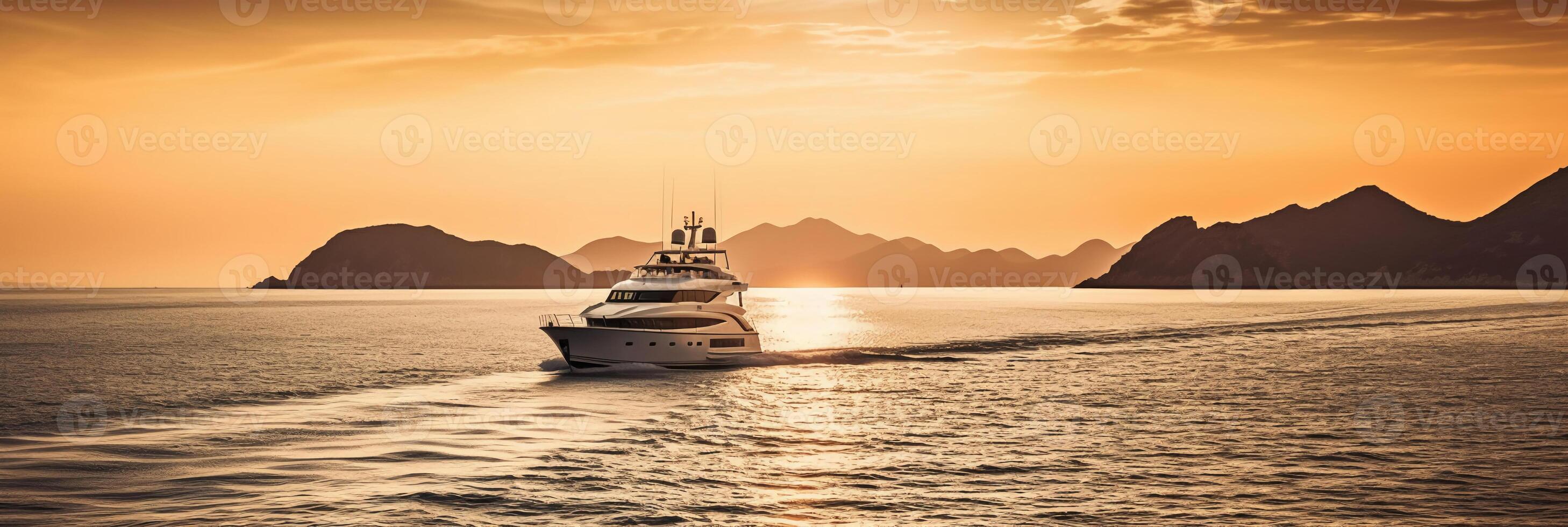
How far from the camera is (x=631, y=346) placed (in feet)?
179

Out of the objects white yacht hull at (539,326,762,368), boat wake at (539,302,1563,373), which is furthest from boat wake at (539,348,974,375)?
white yacht hull at (539,326,762,368)

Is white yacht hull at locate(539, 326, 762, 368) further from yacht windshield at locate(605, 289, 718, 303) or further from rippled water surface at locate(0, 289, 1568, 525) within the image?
yacht windshield at locate(605, 289, 718, 303)

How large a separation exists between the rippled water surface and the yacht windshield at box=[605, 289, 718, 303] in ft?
13.0

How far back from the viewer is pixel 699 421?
3747 cm

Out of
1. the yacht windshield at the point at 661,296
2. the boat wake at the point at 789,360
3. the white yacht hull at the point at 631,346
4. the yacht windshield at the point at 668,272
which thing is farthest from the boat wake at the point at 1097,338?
the yacht windshield at the point at 668,272

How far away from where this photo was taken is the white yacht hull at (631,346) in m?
54.2

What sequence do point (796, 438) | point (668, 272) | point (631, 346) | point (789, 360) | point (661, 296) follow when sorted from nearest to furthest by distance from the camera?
point (796, 438) < point (631, 346) < point (661, 296) < point (668, 272) < point (789, 360)

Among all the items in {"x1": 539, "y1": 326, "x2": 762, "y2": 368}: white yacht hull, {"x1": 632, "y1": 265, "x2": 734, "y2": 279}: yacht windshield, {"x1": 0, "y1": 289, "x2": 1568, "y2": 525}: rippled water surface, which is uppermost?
{"x1": 632, "y1": 265, "x2": 734, "y2": 279}: yacht windshield

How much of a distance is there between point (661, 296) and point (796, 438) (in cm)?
2433

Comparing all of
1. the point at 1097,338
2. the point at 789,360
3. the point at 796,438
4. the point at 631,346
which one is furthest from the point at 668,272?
the point at 1097,338

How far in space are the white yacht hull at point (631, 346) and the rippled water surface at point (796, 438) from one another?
1123 millimetres

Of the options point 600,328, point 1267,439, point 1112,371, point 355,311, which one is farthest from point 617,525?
point 355,311

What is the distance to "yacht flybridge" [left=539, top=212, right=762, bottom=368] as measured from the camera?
54500 mm

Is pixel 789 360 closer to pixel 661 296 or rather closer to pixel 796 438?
pixel 661 296
